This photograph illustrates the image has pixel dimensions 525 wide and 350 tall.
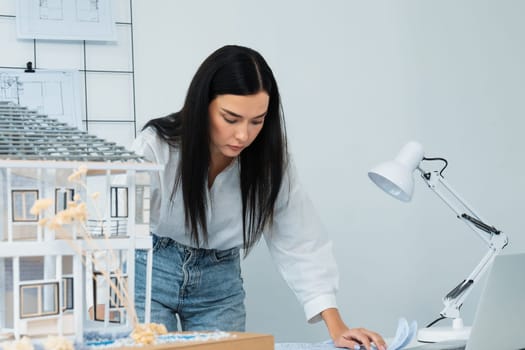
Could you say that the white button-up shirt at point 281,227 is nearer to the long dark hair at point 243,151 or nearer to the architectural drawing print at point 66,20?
the long dark hair at point 243,151

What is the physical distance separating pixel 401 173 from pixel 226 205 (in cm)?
41

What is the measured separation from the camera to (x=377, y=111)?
8.88ft

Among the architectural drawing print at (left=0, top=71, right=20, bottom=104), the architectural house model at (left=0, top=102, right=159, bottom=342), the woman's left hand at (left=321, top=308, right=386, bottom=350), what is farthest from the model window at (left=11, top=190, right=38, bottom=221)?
the architectural drawing print at (left=0, top=71, right=20, bottom=104)

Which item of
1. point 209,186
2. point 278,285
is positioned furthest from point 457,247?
point 209,186

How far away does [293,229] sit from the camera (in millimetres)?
1896

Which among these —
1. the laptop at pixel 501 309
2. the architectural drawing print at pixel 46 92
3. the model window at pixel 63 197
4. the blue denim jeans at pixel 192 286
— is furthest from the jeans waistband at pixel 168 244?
the model window at pixel 63 197

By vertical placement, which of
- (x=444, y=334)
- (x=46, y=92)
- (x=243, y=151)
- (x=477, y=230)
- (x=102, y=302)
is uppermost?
(x=46, y=92)

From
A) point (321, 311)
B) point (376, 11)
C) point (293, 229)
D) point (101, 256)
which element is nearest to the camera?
point (101, 256)

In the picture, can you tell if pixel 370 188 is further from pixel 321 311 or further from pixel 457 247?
pixel 321 311

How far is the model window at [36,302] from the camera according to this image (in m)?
0.93

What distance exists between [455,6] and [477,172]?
55cm

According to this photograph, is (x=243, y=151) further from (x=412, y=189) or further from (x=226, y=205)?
(x=412, y=189)


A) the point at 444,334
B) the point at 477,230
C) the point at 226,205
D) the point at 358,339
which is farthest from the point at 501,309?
the point at 477,230

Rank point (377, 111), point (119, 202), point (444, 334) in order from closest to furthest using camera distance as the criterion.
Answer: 1. point (119, 202)
2. point (444, 334)
3. point (377, 111)
